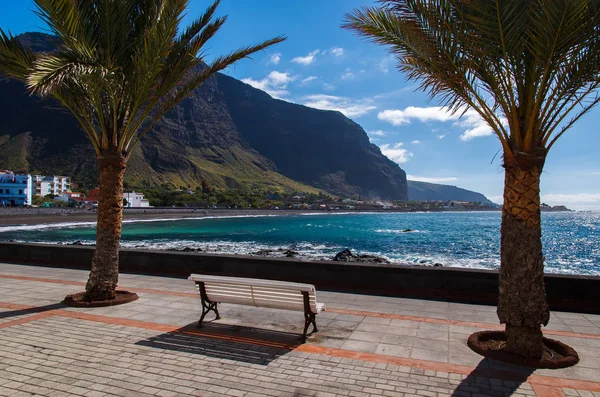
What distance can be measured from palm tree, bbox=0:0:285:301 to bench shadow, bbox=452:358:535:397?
19.9ft

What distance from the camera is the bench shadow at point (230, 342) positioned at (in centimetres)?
493

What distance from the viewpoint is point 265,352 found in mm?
5004

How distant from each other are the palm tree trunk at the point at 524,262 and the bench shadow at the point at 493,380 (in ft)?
1.18

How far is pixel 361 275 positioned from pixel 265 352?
4138mm

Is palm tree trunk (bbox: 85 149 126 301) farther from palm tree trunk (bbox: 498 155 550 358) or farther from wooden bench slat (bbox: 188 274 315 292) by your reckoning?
palm tree trunk (bbox: 498 155 550 358)

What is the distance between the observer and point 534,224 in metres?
4.74

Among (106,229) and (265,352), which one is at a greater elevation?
(106,229)

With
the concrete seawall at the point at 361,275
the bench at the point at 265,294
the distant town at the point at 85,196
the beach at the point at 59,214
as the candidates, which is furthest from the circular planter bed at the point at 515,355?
Answer: the distant town at the point at 85,196

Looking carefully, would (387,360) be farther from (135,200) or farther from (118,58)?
(135,200)

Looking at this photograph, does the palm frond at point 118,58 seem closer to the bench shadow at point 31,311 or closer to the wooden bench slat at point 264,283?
the bench shadow at point 31,311

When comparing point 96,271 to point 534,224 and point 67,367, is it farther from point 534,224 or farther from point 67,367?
A: point 534,224

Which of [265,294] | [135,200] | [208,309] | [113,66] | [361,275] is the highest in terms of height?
[113,66]

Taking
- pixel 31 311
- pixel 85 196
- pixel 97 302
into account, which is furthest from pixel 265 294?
pixel 85 196

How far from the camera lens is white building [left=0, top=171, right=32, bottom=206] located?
96375 mm
